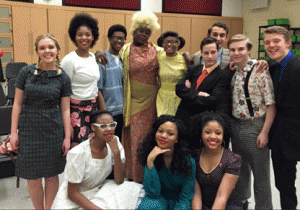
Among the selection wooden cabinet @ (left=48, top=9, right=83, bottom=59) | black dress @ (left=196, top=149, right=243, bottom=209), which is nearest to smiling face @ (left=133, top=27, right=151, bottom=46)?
black dress @ (left=196, top=149, right=243, bottom=209)

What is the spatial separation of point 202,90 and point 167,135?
0.54m

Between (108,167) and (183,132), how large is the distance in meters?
0.59

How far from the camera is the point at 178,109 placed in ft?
8.38

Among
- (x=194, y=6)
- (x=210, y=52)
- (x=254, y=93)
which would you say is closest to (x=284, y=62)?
(x=254, y=93)

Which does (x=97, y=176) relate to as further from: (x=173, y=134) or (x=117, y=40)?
(x=117, y=40)

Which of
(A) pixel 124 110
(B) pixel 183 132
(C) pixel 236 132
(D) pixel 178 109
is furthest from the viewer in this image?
(A) pixel 124 110

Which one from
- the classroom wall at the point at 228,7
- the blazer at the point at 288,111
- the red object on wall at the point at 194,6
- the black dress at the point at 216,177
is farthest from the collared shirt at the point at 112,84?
the red object on wall at the point at 194,6

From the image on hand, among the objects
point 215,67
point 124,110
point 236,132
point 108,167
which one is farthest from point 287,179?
point 124,110

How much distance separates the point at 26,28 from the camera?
21.7 feet

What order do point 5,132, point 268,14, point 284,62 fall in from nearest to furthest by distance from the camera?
point 284,62 → point 5,132 → point 268,14

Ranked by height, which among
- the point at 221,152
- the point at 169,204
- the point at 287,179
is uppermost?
the point at 221,152

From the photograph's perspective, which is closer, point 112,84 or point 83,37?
point 83,37

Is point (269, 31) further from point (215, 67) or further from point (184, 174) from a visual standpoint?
point (184, 174)

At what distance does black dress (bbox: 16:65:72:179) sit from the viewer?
6.72ft
